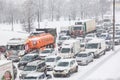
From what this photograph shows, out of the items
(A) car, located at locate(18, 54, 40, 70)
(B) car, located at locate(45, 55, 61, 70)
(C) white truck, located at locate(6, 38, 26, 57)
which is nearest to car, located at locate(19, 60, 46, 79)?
(B) car, located at locate(45, 55, 61, 70)

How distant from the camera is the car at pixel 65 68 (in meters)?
35.8

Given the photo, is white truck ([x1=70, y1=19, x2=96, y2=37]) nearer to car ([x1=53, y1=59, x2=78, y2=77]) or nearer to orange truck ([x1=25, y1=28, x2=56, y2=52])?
orange truck ([x1=25, y1=28, x2=56, y2=52])

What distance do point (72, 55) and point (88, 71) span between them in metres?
6.72

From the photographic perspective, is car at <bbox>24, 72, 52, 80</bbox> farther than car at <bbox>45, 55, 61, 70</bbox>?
No

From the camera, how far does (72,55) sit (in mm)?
44969

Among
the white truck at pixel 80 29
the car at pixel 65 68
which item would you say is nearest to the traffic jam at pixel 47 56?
the car at pixel 65 68

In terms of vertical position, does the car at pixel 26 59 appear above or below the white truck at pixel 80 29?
below

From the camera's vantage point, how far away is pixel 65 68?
3603 cm

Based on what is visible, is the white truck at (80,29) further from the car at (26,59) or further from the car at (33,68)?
the car at (33,68)

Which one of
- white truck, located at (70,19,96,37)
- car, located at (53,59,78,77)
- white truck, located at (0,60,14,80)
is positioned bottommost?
car, located at (53,59,78,77)

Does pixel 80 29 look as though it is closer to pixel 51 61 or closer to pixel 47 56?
pixel 47 56

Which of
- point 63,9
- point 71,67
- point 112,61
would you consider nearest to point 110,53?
point 112,61

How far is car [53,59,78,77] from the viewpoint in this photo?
35844 mm

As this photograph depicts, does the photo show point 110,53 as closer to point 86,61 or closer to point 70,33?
point 86,61
